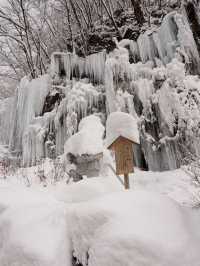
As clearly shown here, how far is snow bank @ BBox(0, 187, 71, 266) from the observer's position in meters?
2.19

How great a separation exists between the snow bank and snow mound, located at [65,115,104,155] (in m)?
2.88

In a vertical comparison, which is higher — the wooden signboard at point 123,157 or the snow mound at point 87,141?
the snow mound at point 87,141

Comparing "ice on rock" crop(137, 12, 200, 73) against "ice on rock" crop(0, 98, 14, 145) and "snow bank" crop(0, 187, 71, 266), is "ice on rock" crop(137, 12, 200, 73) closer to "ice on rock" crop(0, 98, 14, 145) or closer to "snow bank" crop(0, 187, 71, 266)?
"ice on rock" crop(0, 98, 14, 145)

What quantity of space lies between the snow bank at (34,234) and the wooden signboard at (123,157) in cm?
96

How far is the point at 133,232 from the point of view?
79.2 inches

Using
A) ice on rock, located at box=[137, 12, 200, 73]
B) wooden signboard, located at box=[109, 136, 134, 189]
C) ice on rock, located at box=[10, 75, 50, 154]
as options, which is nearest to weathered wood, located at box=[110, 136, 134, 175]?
wooden signboard, located at box=[109, 136, 134, 189]

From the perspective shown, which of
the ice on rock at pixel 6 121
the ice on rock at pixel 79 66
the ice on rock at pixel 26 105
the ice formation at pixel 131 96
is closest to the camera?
the ice formation at pixel 131 96

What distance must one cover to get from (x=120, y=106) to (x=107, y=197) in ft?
16.3

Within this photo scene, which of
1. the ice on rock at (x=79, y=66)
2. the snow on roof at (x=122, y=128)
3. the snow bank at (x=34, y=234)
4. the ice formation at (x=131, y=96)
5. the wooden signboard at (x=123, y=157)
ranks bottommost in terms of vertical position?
the snow bank at (x=34, y=234)

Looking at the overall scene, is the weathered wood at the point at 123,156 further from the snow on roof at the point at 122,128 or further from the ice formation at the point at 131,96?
the ice formation at the point at 131,96

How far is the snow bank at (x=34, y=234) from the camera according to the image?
219 centimetres

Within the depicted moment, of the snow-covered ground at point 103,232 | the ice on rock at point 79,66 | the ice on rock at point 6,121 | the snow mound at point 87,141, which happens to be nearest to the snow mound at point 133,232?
the snow-covered ground at point 103,232

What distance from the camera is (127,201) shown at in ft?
7.94

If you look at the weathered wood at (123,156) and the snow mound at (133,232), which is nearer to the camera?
the snow mound at (133,232)
